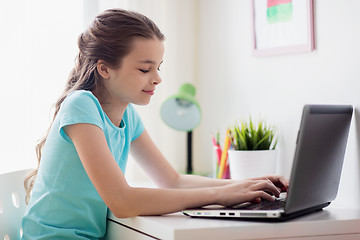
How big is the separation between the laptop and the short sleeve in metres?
0.32

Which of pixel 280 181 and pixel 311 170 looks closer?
pixel 311 170

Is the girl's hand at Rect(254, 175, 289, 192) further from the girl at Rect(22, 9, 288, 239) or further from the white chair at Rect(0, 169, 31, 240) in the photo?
the white chair at Rect(0, 169, 31, 240)

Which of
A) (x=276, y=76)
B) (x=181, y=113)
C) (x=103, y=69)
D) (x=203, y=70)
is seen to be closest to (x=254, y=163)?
(x=276, y=76)

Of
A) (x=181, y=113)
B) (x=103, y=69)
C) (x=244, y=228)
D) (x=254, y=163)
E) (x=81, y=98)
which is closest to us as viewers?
(x=244, y=228)

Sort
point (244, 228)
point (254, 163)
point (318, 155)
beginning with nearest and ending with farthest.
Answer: point (244, 228)
point (318, 155)
point (254, 163)

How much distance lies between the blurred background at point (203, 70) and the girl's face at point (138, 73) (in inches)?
19.8

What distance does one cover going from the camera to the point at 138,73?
133 centimetres

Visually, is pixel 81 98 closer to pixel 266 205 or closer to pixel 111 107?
pixel 111 107

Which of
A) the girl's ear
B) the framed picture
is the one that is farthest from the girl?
the framed picture

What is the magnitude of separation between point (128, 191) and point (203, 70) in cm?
115

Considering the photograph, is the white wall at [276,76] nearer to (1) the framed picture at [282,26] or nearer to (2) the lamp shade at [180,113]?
(1) the framed picture at [282,26]

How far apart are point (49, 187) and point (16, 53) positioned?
692mm

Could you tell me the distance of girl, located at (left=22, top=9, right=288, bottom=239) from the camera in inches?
44.9

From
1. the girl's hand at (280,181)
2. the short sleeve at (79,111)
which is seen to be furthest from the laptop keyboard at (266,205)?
the short sleeve at (79,111)
